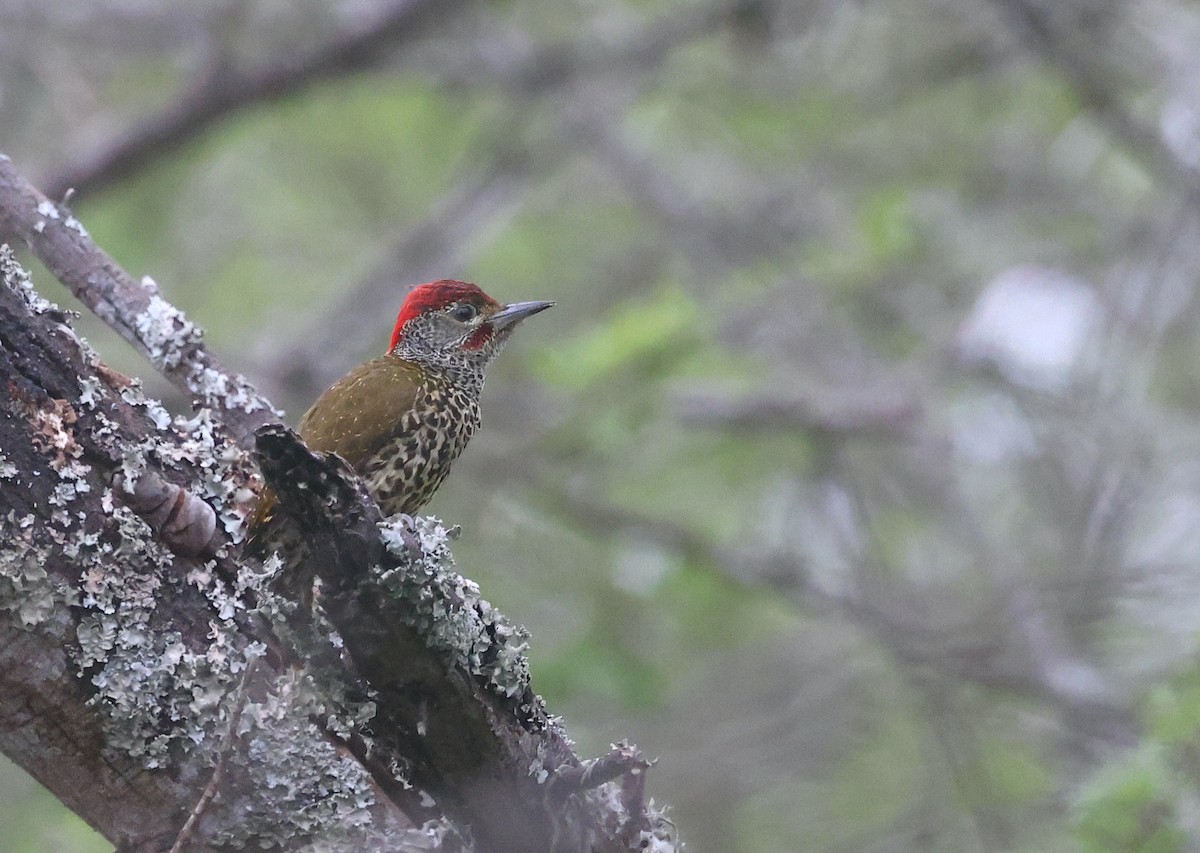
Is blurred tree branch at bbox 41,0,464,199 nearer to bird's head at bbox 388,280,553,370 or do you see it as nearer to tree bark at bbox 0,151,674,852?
bird's head at bbox 388,280,553,370

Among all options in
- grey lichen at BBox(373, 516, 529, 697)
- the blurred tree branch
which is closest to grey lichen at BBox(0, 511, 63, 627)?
grey lichen at BBox(373, 516, 529, 697)

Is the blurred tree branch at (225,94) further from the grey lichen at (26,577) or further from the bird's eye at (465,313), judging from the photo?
the grey lichen at (26,577)

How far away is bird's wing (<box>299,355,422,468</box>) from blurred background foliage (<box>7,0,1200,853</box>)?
1.32 m

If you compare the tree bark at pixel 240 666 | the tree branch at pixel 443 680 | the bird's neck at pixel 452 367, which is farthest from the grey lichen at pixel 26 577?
the bird's neck at pixel 452 367

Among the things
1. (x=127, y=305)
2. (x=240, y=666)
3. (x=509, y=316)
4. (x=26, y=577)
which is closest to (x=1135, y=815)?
(x=240, y=666)

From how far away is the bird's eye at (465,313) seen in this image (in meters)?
4.73

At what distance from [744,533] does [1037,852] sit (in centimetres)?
355

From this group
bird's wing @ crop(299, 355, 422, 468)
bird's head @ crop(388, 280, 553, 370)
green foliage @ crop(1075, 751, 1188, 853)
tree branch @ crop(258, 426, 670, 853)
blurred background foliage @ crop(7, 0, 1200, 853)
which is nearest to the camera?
tree branch @ crop(258, 426, 670, 853)

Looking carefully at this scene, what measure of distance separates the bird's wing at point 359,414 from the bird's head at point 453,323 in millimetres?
579

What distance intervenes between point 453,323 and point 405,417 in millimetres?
869

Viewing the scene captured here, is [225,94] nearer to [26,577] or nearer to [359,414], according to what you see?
[359,414]

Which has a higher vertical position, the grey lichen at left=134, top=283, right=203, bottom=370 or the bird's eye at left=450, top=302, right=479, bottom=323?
the bird's eye at left=450, top=302, right=479, bottom=323

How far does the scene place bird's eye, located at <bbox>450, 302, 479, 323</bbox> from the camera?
4.73 metres

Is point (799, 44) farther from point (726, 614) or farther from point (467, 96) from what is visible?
point (726, 614)
